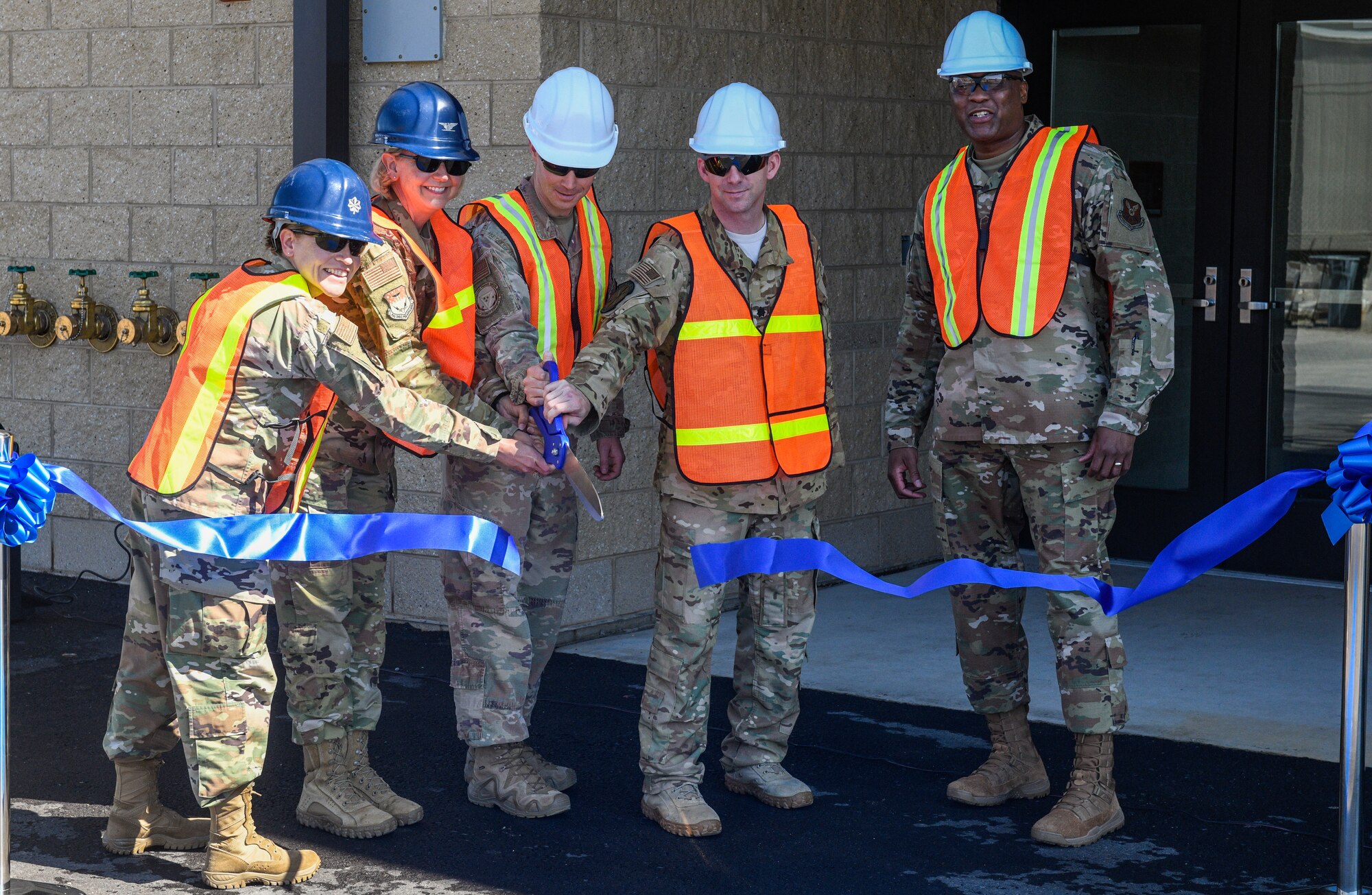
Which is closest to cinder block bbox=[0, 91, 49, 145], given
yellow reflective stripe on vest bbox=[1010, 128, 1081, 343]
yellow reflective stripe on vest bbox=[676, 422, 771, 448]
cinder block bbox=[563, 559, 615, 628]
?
cinder block bbox=[563, 559, 615, 628]

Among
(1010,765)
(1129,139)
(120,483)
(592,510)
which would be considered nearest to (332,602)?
(592,510)

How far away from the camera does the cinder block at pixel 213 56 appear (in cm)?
704

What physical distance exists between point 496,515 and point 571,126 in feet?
3.70

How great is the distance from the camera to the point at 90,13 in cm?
743

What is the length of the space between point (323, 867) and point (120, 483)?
12.8 ft

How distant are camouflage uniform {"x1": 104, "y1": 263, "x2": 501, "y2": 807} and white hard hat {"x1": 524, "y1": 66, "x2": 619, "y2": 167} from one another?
88 cm

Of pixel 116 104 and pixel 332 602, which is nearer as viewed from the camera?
pixel 332 602

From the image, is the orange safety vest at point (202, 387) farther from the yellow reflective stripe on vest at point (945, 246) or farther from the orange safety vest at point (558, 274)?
the yellow reflective stripe on vest at point (945, 246)

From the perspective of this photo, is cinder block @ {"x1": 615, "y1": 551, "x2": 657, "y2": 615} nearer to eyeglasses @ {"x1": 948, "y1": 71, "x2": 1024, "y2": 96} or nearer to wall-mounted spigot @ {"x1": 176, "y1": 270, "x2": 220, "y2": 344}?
wall-mounted spigot @ {"x1": 176, "y1": 270, "x2": 220, "y2": 344}

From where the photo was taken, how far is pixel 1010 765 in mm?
4707

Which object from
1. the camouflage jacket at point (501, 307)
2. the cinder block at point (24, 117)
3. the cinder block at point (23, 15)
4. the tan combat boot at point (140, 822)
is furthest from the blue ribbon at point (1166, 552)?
the cinder block at point (23, 15)

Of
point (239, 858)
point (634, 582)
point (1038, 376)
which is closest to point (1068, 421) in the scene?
point (1038, 376)

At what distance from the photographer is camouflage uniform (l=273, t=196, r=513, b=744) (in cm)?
435

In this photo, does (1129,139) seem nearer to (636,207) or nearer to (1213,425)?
(1213,425)
